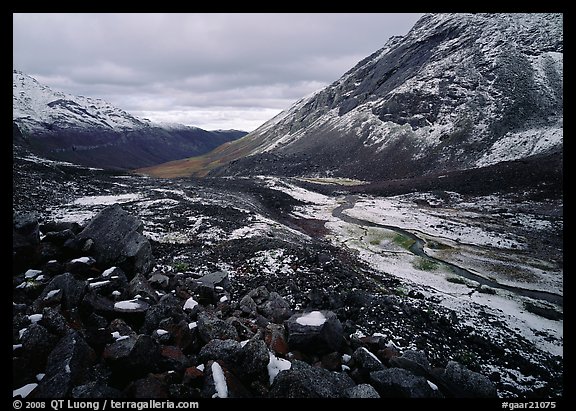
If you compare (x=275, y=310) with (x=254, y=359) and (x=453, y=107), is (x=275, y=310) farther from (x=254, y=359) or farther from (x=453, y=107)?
(x=453, y=107)

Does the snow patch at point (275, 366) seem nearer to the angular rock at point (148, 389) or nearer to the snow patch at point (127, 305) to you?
the angular rock at point (148, 389)

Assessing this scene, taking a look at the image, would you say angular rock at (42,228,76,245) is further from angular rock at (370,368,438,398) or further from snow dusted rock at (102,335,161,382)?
angular rock at (370,368,438,398)

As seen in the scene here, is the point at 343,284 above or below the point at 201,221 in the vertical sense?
below

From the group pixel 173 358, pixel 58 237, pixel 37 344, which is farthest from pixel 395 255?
pixel 37 344

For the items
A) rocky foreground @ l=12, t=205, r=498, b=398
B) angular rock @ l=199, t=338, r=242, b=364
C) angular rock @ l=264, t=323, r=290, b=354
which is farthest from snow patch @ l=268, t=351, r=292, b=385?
angular rock @ l=264, t=323, r=290, b=354

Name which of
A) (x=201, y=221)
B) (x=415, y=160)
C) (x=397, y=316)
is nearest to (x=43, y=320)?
(x=397, y=316)

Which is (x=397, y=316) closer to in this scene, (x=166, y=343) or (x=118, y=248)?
(x=166, y=343)
